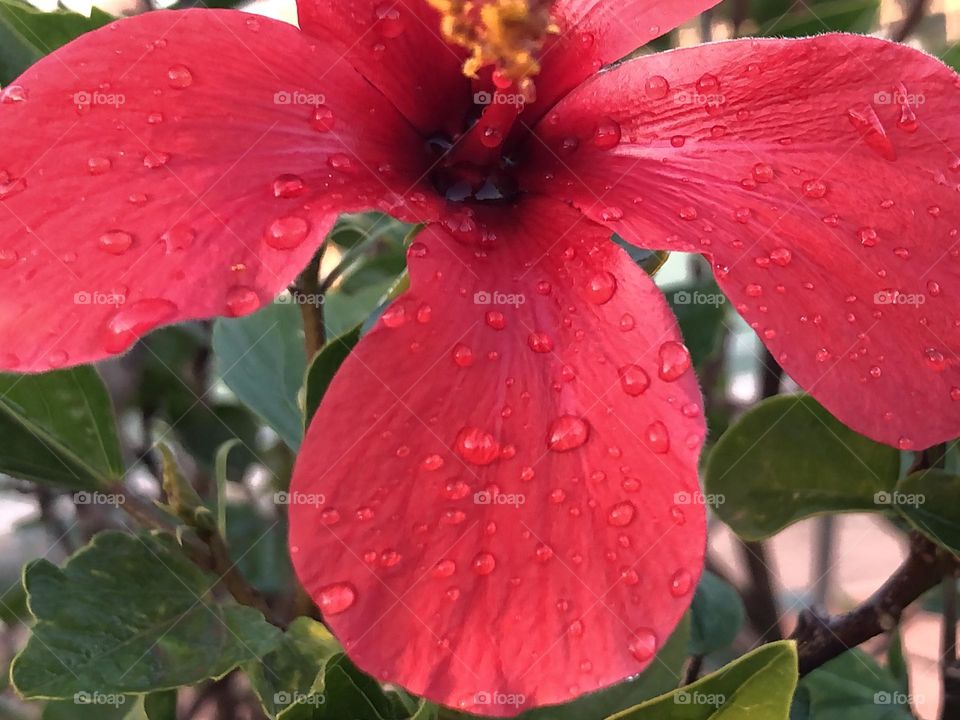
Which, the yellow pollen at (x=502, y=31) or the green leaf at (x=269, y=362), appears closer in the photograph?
the yellow pollen at (x=502, y=31)

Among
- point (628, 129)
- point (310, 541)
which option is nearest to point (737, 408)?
point (628, 129)

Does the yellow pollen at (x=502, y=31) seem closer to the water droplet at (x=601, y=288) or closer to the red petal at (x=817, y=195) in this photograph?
the red petal at (x=817, y=195)

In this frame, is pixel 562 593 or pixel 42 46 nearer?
pixel 562 593

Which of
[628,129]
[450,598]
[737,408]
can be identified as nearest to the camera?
[450,598]

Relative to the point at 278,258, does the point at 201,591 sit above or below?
below

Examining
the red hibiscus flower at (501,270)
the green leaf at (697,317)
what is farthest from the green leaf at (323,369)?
the green leaf at (697,317)

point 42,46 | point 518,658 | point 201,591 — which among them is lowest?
point 201,591

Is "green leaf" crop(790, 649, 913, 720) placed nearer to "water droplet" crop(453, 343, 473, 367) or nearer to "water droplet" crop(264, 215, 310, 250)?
"water droplet" crop(453, 343, 473, 367)

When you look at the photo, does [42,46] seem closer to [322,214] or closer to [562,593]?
[322,214]
